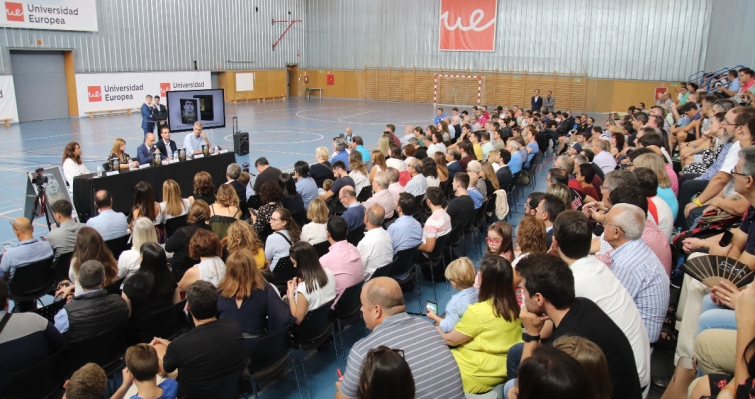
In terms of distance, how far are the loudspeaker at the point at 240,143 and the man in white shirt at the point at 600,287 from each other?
13733 millimetres

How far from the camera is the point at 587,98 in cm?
3170

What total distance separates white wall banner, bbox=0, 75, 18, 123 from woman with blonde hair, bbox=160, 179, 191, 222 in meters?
18.7

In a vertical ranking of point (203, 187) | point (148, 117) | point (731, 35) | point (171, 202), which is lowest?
point (171, 202)

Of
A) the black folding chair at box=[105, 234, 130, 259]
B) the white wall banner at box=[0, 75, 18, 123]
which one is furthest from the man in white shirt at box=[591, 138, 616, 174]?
the white wall banner at box=[0, 75, 18, 123]

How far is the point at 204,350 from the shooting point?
3.67 m

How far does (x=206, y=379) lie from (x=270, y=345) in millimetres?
631

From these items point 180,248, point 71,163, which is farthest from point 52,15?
point 180,248

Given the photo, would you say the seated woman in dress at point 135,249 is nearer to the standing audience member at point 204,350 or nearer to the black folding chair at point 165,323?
the black folding chair at point 165,323

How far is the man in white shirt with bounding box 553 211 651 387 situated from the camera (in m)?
3.27

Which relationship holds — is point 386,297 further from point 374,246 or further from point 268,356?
point 374,246

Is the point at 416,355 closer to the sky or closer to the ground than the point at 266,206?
closer to the sky

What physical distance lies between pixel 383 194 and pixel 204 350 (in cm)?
457

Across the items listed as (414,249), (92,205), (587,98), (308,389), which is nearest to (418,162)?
(414,249)

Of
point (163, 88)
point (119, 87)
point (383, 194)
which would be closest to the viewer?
point (383, 194)
